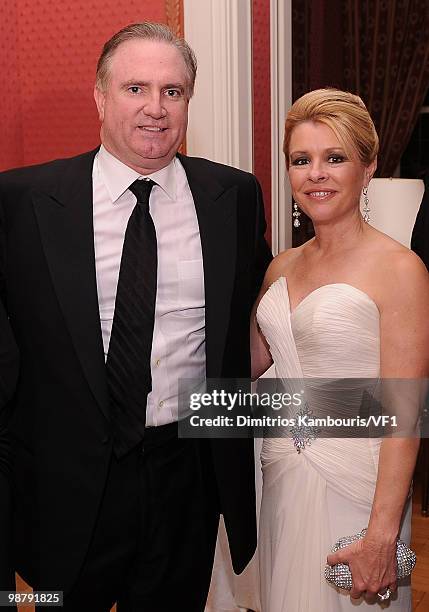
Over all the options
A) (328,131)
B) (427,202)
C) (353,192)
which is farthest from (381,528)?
(427,202)

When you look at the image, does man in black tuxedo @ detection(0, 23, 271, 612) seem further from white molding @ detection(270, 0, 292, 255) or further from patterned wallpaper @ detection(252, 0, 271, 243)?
white molding @ detection(270, 0, 292, 255)

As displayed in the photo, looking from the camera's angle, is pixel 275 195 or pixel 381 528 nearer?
pixel 381 528

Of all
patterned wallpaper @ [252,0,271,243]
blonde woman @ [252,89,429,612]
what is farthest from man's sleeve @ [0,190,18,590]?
patterned wallpaper @ [252,0,271,243]

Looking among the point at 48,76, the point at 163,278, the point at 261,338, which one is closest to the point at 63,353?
the point at 163,278

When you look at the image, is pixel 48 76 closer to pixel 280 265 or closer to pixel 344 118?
pixel 280 265

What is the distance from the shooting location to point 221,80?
355cm

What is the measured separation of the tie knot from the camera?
203 cm

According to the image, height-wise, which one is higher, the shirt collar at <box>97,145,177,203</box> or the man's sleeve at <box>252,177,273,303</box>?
the shirt collar at <box>97,145,177,203</box>

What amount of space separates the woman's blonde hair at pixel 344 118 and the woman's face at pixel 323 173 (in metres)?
0.01

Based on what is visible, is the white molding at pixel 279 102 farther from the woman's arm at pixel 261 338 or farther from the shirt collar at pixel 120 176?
the shirt collar at pixel 120 176

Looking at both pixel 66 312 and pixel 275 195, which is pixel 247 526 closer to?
pixel 66 312

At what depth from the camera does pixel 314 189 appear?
6.55ft

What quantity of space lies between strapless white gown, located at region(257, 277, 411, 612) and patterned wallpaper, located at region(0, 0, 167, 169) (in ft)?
6.56

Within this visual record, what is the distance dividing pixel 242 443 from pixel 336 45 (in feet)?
12.5
